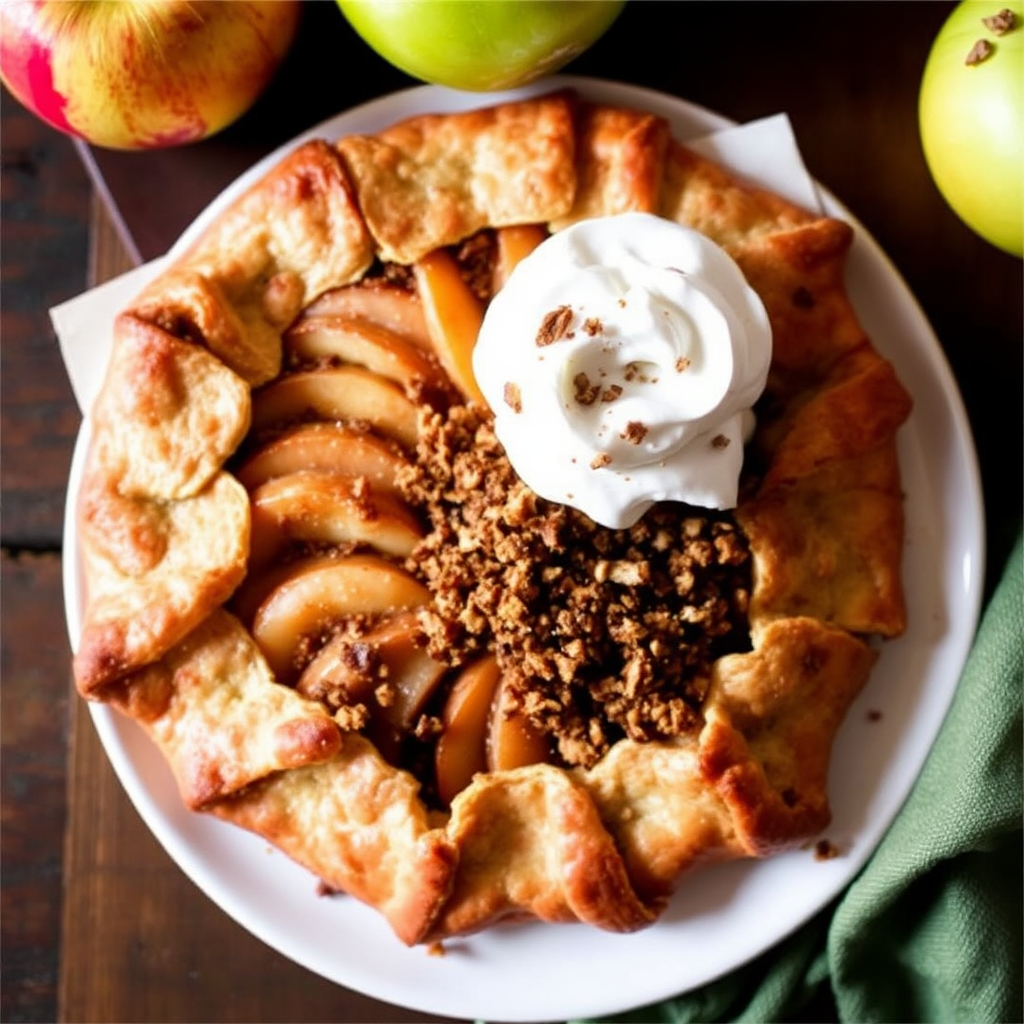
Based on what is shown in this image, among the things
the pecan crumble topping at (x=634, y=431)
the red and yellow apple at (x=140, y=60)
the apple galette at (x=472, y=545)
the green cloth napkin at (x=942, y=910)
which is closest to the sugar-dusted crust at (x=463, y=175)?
the apple galette at (x=472, y=545)

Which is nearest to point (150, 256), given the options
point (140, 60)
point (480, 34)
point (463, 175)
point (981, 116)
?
point (140, 60)

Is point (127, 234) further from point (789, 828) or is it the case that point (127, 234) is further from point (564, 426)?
point (789, 828)

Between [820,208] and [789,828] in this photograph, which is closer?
[789,828]

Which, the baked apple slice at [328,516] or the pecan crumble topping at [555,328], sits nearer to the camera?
the pecan crumble topping at [555,328]

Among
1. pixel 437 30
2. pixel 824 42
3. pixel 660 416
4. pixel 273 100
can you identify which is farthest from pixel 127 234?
pixel 824 42

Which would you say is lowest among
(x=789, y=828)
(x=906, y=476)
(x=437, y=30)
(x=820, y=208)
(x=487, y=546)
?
(x=789, y=828)

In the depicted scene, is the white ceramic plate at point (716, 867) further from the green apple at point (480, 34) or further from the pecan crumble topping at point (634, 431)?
the pecan crumble topping at point (634, 431)

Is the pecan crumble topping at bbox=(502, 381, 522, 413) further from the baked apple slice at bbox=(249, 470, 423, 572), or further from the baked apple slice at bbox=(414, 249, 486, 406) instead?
the baked apple slice at bbox=(249, 470, 423, 572)
